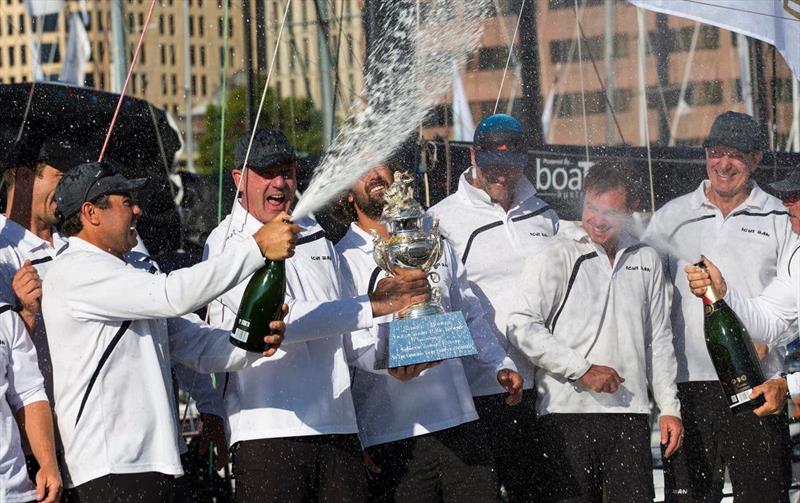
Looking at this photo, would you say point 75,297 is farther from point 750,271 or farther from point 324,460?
point 750,271

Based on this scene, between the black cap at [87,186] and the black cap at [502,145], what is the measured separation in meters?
1.68

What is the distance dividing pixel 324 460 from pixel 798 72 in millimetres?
3298

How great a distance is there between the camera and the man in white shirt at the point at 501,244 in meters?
5.43

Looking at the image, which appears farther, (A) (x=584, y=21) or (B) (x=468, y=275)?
(A) (x=584, y=21)

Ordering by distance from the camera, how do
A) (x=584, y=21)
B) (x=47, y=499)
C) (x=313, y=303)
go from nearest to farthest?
(x=47, y=499) < (x=313, y=303) < (x=584, y=21)

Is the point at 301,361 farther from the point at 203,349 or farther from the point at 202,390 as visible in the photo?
the point at 202,390

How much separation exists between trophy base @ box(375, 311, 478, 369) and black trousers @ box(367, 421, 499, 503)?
0.50 m

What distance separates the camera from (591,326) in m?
5.38

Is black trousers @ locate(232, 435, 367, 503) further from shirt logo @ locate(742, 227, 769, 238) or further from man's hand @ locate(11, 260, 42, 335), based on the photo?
shirt logo @ locate(742, 227, 769, 238)

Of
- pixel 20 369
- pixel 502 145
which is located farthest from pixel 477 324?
pixel 20 369

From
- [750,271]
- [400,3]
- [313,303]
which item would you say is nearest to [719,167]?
[750,271]

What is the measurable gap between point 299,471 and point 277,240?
35.2 inches

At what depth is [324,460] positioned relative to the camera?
458 cm

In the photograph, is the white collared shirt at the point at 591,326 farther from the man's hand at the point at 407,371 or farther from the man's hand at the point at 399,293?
the man's hand at the point at 399,293
